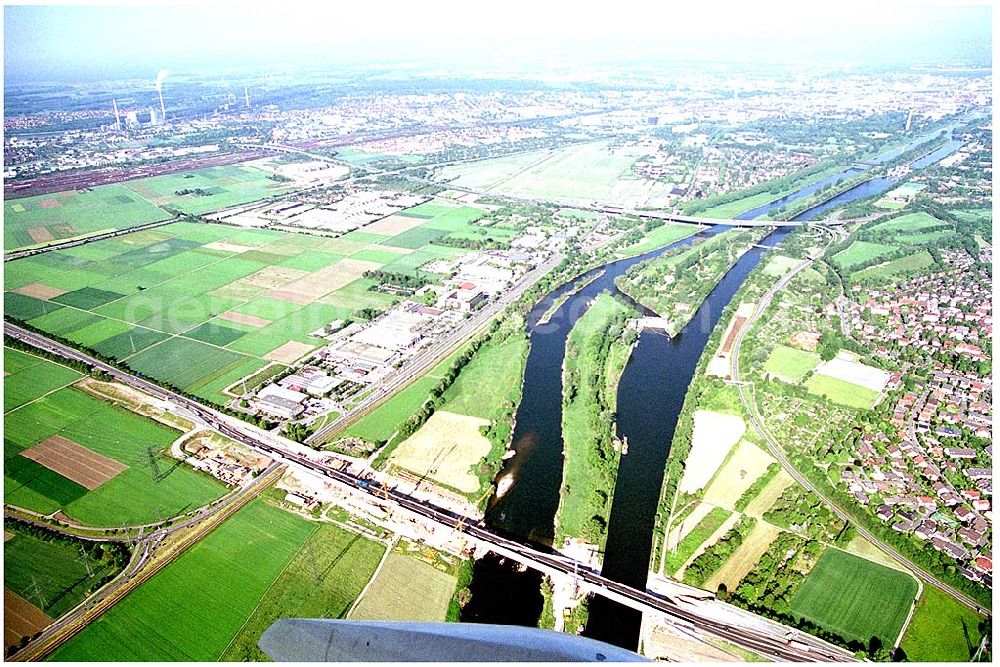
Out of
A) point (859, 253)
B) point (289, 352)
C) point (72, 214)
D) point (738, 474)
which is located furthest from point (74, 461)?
point (859, 253)

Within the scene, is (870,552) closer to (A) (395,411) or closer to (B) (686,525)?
(B) (686,525)

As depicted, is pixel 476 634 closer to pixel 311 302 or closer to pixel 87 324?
pixel 311 302

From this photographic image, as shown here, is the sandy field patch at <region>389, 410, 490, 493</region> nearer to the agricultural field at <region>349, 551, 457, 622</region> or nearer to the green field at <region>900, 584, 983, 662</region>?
the agricultural field at <region>349, 551, 457, 622</region>

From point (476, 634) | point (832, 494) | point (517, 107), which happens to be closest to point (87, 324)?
point (476, 634)

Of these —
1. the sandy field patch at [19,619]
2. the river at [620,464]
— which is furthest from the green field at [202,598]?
the river at [620,464]

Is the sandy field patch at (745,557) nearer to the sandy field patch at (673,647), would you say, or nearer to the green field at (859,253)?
the sandy field patch at (673,647)

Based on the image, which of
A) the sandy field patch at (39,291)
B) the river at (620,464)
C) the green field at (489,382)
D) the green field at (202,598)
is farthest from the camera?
the sandy field patch at (39,291)
